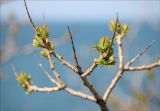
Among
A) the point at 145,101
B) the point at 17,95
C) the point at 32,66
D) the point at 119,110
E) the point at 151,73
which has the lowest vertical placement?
the point at 32,66

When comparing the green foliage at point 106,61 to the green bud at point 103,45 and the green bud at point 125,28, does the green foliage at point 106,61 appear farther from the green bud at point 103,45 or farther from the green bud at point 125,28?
the green bud at point 125,28

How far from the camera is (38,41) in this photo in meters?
2.17

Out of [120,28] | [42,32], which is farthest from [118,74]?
[42,32]

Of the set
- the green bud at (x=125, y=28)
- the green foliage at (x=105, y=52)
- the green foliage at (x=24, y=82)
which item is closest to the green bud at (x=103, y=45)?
the green foliage at (x=105, y=52)

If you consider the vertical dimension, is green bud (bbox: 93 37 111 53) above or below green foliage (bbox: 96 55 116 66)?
above

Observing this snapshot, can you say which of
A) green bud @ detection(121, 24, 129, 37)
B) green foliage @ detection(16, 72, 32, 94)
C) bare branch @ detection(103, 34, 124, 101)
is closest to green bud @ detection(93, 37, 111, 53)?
bare branch @ detection(103, 34, 124, 101)

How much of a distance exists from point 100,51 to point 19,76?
0.60 metres

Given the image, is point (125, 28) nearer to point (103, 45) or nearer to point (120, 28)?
point (120, 28)

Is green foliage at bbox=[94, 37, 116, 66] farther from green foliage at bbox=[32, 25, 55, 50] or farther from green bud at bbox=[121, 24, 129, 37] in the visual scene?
green bud at bbox=[121, 24, 129, 37]

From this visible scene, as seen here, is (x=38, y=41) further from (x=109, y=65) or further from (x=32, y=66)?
(x=32, y=66)

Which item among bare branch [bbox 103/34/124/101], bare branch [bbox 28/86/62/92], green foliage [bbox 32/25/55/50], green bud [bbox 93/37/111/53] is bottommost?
bare branch [bbox 103/34/124/101]

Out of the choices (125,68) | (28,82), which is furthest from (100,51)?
(28,82)

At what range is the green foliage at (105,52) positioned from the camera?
2.01 m

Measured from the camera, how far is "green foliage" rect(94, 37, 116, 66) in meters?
2.01
